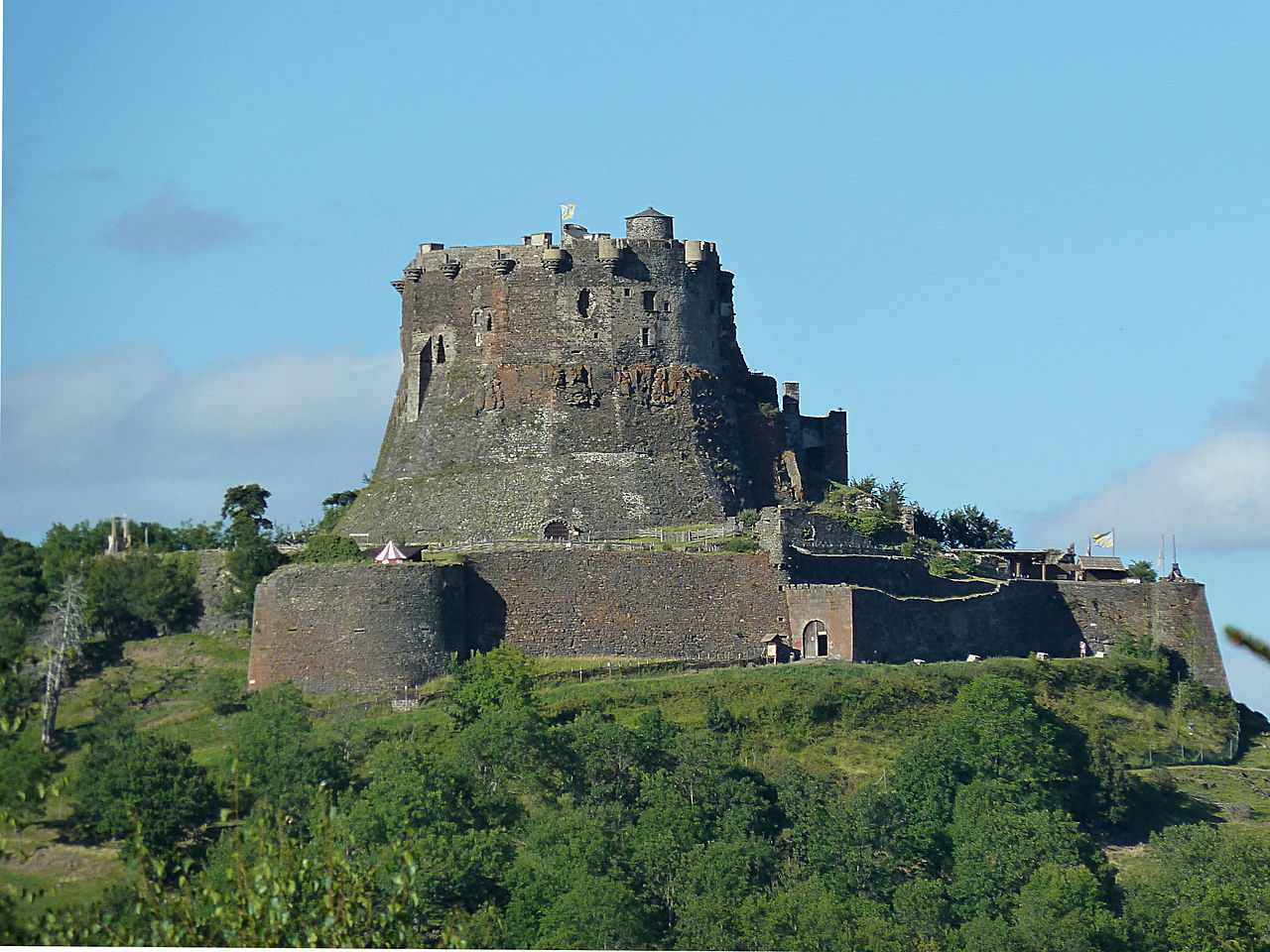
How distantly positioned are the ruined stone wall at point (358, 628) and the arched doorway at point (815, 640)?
951 cm

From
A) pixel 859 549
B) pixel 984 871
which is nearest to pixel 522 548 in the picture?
pixel 859 549

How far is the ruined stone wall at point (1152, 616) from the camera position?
252 ft

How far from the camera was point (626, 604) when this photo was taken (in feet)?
229

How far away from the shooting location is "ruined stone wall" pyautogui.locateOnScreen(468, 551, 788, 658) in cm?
6944

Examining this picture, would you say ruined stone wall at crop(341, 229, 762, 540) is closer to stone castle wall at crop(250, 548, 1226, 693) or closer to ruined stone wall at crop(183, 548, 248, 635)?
ruined stone wall at crop(183, 548, 248, 635)

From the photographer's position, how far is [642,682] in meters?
67.8

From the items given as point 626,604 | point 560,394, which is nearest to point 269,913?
point 626,604

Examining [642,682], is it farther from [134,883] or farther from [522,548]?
[134,883]

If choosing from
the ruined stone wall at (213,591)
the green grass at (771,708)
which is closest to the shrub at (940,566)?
the green grass at (771,708)

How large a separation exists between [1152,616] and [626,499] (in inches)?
660

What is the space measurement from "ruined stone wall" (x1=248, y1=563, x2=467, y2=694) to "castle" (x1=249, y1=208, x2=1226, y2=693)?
0.44 feet

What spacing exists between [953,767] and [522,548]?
549 inches

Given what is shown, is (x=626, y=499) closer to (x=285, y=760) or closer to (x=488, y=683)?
(x=488, y=683)

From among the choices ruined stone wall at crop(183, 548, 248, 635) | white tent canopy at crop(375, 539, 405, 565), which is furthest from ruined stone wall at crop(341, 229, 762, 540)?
ruined stone wall at crop(183, 548, 248, 635)
